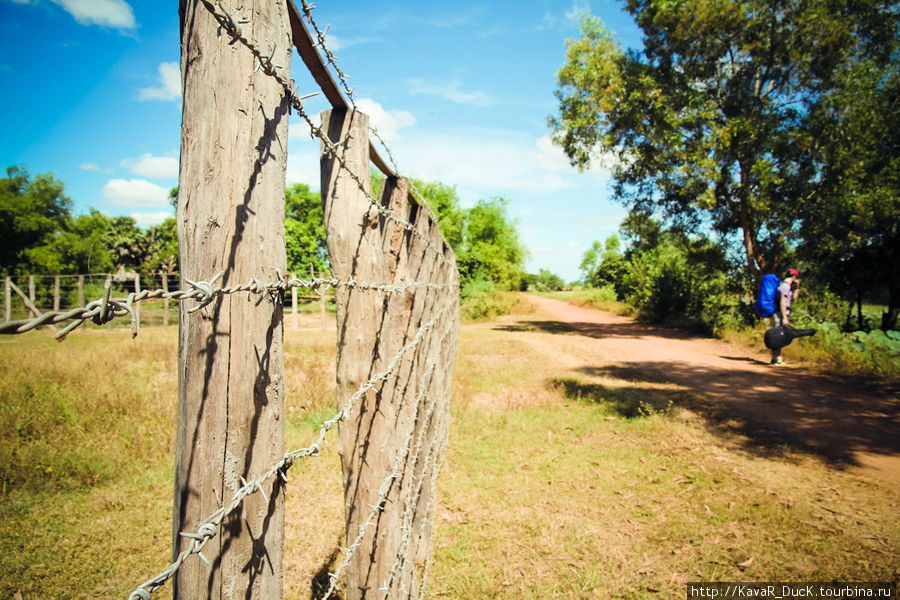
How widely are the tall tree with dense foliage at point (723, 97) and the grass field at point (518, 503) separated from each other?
11383 mm

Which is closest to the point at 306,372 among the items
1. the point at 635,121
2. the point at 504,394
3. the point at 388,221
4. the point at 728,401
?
the point at 504,394

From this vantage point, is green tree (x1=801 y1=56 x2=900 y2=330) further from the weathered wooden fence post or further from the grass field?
the weathered wooden fence post

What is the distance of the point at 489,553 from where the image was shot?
3.36 m

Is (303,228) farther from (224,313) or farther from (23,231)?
(224,313)

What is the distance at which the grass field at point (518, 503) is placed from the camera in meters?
3.10

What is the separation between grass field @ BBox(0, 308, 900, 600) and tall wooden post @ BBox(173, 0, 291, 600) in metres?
2.42

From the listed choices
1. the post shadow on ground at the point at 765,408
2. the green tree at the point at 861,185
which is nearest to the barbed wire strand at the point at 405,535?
the post shadow on ground at the point at 765,408

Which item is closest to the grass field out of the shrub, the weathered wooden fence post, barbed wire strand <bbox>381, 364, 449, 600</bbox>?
barbed wire strand <bbox>381, 364, 449, 600</bbox>

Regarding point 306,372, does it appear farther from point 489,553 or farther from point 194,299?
point 194,299

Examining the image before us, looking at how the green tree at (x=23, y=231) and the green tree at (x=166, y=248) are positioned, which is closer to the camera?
the green tree at (x=166, y=248)

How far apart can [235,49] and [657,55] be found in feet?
60.8

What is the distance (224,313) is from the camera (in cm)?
96

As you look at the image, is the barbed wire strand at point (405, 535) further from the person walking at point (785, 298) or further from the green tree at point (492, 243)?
the green tree at point (492, 243)

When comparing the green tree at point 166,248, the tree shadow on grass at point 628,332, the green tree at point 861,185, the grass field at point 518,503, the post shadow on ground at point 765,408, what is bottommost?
the grass field at point 518,503
